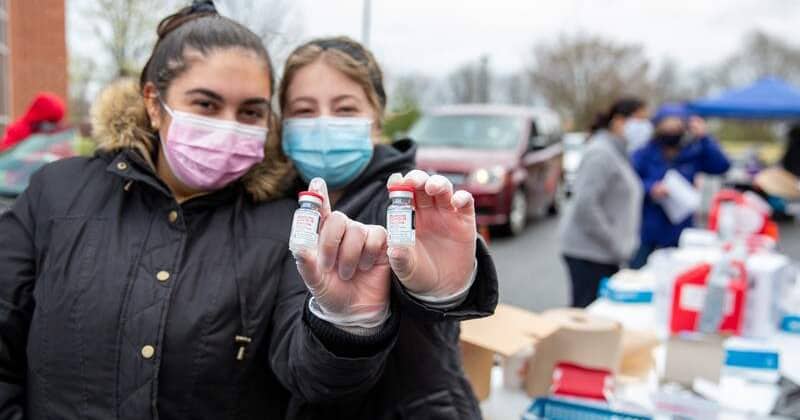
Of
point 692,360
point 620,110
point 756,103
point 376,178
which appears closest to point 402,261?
point 376,178

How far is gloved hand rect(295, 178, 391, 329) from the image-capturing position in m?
0.97

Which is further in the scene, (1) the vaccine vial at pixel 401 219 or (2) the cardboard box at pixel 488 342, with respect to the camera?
(2) the cardboard box at pixel 488 342

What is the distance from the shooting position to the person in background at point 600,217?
3668 mm

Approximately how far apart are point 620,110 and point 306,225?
3.47 meters

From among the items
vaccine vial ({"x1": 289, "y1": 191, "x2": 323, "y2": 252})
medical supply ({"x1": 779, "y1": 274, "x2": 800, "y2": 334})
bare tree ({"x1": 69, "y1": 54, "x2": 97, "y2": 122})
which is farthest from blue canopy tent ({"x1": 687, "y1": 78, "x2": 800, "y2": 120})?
vaccine vial ({"x1": 289, "y1": 191, "x2": 323, "y2": 252})

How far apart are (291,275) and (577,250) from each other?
9.04ft

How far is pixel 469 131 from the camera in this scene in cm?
864

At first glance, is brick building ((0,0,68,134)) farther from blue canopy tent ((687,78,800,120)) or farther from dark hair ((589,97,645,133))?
blue canopy tent ((687,78,800,120))

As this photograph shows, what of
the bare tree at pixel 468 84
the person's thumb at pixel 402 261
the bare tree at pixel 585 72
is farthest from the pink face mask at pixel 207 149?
the bare tree at pixel 585 72

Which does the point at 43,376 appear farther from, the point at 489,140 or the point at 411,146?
the point at 489,140

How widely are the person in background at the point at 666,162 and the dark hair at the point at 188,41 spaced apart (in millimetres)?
3665

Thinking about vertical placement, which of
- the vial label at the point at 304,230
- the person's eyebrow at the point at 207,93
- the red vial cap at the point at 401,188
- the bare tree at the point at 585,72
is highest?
the bare tree at the point at 585,72

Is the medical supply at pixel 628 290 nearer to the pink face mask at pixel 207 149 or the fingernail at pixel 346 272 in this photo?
the pink face mask at pixel 207 149

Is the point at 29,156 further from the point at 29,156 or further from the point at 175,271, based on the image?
the point at 175,271
